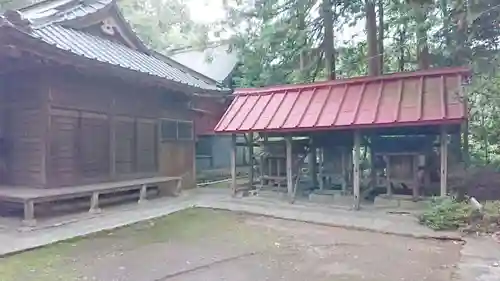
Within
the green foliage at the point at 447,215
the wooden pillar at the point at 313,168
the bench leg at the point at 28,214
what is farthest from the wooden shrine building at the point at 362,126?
the bench leg at the point at 28,214

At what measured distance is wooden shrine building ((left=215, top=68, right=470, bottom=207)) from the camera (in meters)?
8.56

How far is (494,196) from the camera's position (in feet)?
29.5

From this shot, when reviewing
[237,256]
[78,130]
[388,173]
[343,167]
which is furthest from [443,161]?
[78,130]

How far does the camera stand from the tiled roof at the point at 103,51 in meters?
8.79

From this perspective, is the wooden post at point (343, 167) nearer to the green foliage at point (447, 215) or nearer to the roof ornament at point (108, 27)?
the green foliage at point (447, 215)

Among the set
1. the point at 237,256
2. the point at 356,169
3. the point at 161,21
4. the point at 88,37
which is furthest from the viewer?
the point at 161,21

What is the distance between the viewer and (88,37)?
1067 centimetres

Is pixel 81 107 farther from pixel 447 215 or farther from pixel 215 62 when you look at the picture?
pixel 215 62

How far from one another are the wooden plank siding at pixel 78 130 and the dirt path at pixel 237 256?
7.76 ft

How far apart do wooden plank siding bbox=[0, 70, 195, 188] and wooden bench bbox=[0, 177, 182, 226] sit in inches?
13.7

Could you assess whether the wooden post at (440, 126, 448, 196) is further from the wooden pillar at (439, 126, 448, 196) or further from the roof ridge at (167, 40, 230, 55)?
the roof ridge at (167, 40, 230, 55)

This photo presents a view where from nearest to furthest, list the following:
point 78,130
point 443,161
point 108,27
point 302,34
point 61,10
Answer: point 443,161 → point 78,130 → point 61,10 → point 108,27 → point 302,34

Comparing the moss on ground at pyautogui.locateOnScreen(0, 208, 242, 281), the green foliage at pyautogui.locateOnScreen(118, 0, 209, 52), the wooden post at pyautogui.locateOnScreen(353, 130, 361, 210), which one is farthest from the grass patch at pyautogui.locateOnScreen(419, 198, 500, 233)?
the green foliage at pyautogui.locateOnScreen(118, 0, 209, 52)

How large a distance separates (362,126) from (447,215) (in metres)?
2.33
